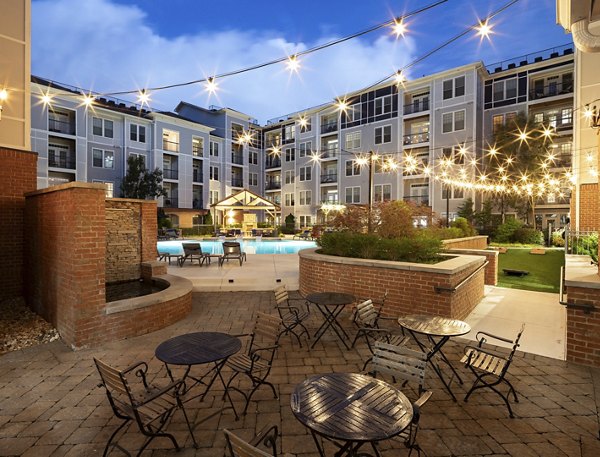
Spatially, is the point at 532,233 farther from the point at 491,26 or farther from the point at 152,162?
the point at 152,162

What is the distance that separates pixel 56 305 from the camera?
6.00m

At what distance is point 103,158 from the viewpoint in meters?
29.6

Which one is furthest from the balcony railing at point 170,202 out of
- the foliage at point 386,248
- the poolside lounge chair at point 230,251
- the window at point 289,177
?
the foliage at point 386,248

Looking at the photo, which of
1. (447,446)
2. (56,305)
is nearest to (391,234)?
(447,446)

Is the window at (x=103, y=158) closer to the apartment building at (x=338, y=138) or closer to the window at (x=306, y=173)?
the apartment building at (x=338, y=138)

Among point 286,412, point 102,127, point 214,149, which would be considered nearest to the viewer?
point 286,412

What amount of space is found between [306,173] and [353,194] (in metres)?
7.22

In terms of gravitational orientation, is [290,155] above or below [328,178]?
above

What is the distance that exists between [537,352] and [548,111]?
3232 cm

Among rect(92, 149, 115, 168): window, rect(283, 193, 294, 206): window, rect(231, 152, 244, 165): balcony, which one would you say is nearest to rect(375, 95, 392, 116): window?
rect(283, 193, 294, 206): window

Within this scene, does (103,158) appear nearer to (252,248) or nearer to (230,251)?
(252,248)

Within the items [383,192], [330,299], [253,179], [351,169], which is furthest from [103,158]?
[330,299]

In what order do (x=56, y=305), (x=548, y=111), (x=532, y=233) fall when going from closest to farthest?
(x=56, y=305) → (x=532, y=233) → (x=548, y=111)

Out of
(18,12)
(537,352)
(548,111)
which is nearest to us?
(537,352)
